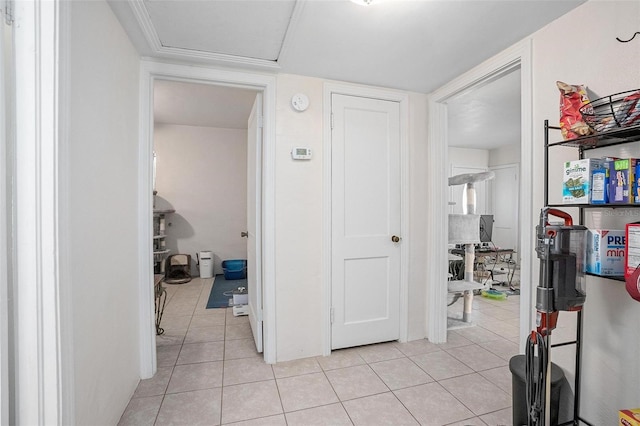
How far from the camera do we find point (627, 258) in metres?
1.11

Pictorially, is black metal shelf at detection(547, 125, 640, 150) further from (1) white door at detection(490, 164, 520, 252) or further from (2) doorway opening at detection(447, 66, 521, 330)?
(1) white door at detection(490, 164, 520, 252)

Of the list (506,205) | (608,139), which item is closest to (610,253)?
(608,139)

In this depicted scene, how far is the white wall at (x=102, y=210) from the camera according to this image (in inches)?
46.1

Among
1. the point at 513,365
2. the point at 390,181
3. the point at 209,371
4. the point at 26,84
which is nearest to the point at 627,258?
the point at 513,365

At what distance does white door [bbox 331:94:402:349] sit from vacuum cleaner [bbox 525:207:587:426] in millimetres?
1316

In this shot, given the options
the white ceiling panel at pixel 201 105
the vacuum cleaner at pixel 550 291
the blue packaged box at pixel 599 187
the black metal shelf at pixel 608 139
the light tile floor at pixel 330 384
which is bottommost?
the light tile floor at pixel 330 384

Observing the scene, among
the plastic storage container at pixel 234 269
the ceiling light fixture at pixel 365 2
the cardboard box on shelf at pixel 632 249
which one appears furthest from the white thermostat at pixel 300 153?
the plastic storage container at pixel 234 269

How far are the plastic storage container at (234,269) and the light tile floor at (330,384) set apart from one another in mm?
1931

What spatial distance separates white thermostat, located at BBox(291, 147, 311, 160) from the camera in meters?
2.25

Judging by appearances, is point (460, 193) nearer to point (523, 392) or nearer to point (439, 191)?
point (439, 191)

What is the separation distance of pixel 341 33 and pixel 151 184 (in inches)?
63.1

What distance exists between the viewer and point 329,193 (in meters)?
2.35

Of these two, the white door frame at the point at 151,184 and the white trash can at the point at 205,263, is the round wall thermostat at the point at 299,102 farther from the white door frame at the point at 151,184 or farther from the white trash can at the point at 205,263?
the white trash can at the point at 205,263

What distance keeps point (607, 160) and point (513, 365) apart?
109 cm
